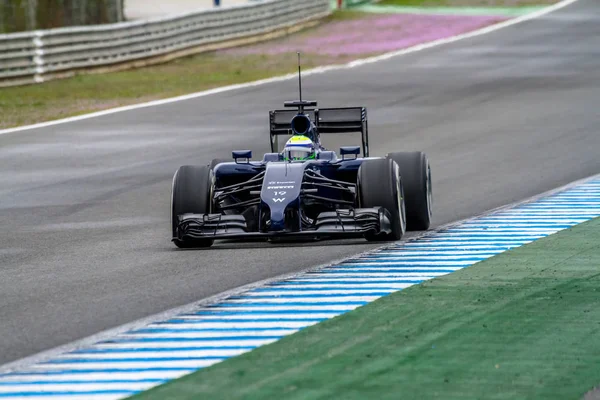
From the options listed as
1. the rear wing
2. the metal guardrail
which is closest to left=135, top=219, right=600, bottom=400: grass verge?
the rear wing

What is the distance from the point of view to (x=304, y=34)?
133ft

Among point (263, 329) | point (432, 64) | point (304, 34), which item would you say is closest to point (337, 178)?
point (263, 329)

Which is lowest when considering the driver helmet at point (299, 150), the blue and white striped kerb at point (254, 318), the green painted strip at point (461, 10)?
the blue and white striped kerb at point (254, 318)

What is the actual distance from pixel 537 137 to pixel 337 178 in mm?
9720

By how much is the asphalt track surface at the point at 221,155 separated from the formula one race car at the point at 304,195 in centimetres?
27

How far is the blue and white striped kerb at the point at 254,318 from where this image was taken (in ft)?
25.2

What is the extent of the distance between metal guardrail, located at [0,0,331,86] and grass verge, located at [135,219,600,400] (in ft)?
71.8

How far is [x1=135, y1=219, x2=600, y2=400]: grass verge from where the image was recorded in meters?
7.27

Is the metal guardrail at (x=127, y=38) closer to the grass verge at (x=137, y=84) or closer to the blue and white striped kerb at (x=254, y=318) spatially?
the grass verge at (x=137, y=84)

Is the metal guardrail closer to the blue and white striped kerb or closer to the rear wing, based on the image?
the rear wing

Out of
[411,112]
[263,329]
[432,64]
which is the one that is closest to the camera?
[263,329]

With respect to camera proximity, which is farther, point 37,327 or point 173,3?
point 173,3

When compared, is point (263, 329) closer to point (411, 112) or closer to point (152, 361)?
point (152, 361)

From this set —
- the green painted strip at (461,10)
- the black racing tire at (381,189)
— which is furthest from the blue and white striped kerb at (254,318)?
the green painted strip at (461,10)
